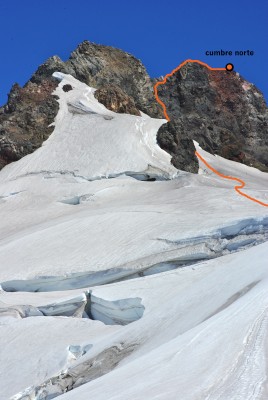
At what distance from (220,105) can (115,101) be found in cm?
2305

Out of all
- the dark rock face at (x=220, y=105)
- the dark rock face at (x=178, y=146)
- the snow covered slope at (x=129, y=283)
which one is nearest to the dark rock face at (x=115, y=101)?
the dark rock face at (x=178, y=146)

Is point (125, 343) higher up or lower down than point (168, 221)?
lower down

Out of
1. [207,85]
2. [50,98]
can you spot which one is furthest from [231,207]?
[207,85]

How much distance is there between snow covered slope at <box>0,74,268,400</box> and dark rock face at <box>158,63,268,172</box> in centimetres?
2354

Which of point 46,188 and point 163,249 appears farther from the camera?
point 46,188

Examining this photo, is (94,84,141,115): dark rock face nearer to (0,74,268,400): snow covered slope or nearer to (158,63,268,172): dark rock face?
(158,63,268,172): dark rock face

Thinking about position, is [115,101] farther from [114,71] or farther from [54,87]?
[114,71]

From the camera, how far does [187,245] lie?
18625 mm

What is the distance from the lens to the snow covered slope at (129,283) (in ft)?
24.6

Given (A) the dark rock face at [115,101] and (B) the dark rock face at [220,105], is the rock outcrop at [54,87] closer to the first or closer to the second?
(A) the dark rock face at [115,101]

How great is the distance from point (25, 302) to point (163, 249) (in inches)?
181

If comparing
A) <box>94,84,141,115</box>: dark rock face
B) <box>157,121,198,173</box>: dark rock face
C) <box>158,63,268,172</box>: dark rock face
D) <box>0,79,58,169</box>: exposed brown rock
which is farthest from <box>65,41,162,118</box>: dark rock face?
<box>157,121,198,173</box>: dark rock face

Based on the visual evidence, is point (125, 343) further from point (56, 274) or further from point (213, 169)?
point (213, 169)

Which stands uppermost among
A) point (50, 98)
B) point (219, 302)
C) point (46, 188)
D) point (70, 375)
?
point (50, 98)
